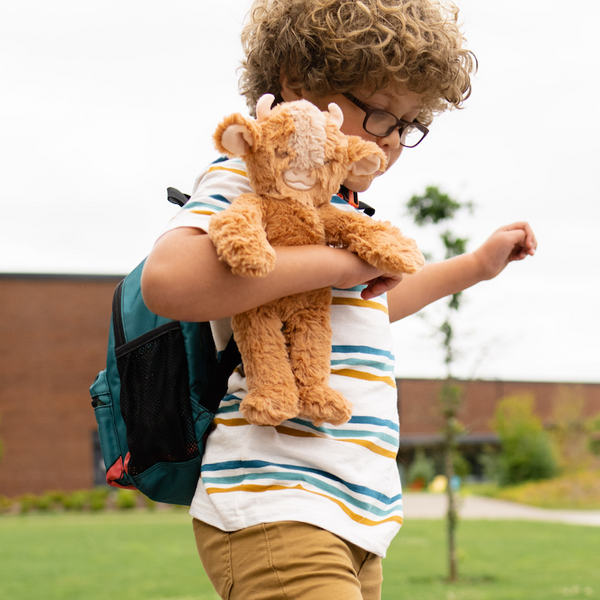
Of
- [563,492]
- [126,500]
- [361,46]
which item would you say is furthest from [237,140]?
[563,492]

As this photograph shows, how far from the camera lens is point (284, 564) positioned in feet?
3.69

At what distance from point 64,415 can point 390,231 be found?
27.2m

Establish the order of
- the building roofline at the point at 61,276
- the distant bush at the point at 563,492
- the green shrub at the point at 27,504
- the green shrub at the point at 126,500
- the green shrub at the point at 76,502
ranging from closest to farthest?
the distant bush at the point at 563,492 → the green shrub at the point at 126,500 → the green shrub at the point at 27,504 → the green shrub at the point at 76,502 → the building roofline at the point at 61,276

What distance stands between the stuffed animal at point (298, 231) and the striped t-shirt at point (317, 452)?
65 millimetres

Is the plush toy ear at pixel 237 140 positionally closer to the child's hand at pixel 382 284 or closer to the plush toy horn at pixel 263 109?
the plush toy horn at pixel 263 109

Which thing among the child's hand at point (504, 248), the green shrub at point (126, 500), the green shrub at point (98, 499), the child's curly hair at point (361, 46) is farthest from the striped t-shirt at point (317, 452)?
the green shrub at point (98, 499)

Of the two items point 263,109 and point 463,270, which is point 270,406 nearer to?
point 263,109

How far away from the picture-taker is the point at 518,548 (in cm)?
1198

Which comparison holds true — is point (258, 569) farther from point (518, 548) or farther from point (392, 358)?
point (518, 548)

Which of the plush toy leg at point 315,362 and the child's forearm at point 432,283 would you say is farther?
the child's forearm at point 432,283

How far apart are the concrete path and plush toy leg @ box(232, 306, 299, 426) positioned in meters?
16.0

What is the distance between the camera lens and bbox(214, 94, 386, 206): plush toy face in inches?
44.8

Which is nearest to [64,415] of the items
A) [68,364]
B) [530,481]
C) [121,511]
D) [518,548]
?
[68,364]

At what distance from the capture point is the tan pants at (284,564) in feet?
3.66
